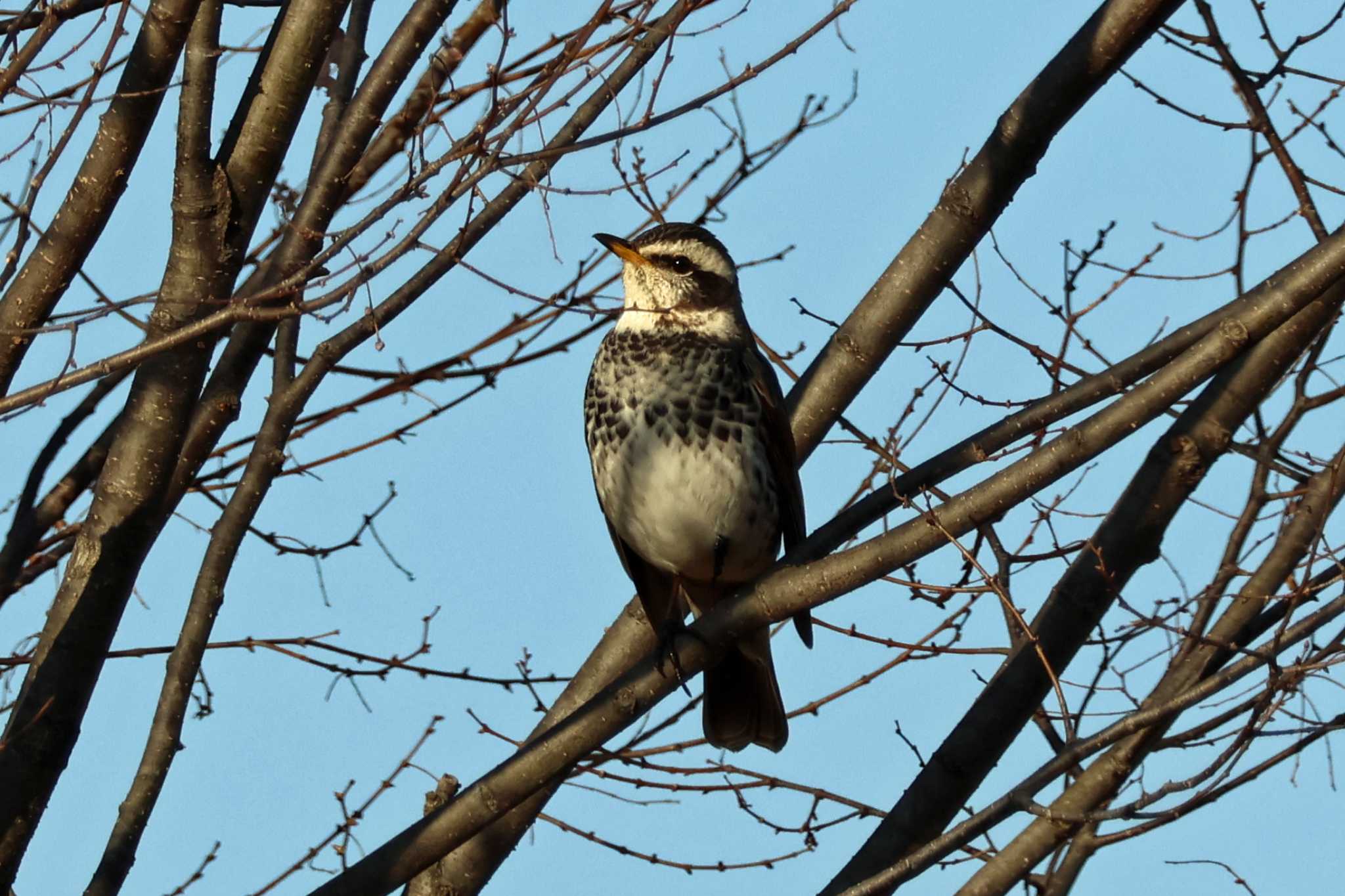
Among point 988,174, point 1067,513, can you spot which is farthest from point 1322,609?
point 1067,513

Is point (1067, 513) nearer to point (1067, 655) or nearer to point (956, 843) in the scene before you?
point (1067, 655)

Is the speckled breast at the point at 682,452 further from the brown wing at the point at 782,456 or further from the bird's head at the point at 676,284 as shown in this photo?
the bird's head at the point at 676,284

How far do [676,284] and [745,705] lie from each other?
165 cm

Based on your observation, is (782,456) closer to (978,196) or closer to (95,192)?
(978,196)

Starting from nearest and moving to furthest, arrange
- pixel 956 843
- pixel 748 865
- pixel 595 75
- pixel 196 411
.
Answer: pixel 956 843 < pixel 595 75 < pixel 196 411 < pixel 748 865

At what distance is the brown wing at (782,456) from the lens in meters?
5.82

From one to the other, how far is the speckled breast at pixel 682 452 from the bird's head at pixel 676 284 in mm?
133

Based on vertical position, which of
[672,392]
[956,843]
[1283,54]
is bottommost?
[956,843]

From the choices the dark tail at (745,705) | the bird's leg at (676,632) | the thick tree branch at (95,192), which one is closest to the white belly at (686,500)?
the bird's leg at (676,632)

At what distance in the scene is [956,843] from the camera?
3.49 meters

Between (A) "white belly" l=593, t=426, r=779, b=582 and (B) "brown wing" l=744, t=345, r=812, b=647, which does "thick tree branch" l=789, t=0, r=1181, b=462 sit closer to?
(B) "brown wing" l=744, t=345, r=812, b=647

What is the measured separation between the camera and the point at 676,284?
6.33 meters

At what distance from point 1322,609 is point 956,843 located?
999 millimetres

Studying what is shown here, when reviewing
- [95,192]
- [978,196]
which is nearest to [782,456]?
[978,196]
